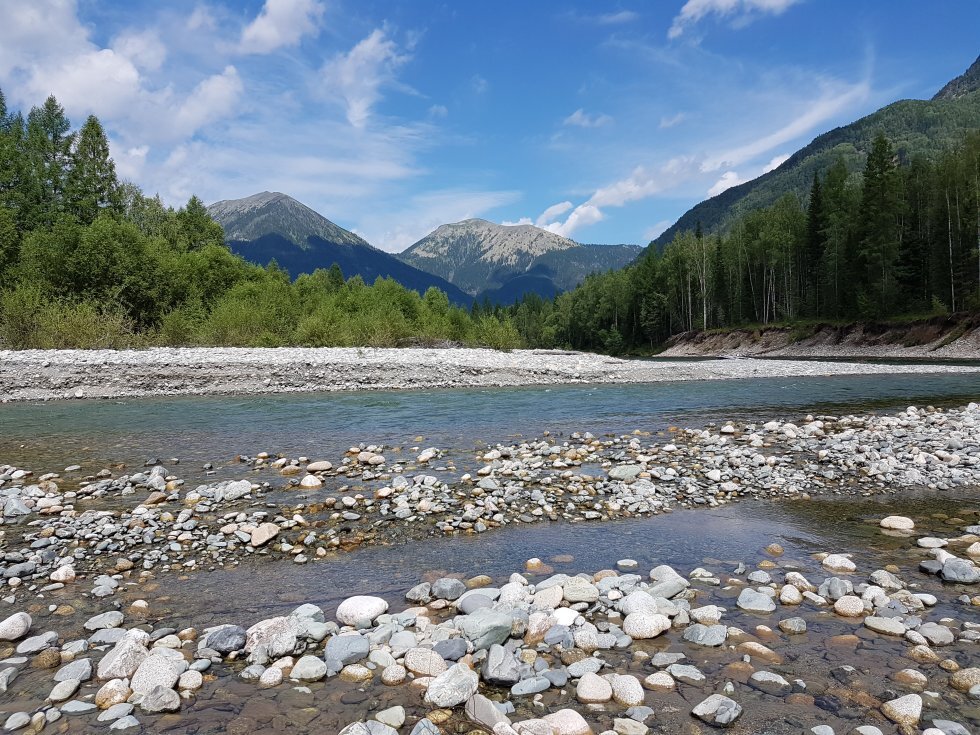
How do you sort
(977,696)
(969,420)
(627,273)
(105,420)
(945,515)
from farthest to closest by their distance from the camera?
1. (627,273)
2. (105,420)
3. (969,420)
4. (945,515)
5. (977,696)

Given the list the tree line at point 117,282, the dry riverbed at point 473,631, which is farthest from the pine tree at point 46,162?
the dry riverbed at point 473,631

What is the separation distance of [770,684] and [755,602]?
1.27 meters

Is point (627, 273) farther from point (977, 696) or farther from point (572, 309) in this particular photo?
point (977, 696)

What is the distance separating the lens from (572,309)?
120 meters

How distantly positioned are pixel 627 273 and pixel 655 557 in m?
105

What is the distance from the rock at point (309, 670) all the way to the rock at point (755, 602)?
12.4 feet

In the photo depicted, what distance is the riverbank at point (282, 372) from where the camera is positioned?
24.8 metres

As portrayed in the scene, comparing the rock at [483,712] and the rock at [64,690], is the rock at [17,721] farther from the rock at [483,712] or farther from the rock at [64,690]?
the rock at [483,712]

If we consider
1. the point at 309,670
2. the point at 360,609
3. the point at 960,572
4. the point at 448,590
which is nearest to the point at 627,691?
the point at 448,590

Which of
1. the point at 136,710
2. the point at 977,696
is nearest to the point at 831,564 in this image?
the point at 977,696

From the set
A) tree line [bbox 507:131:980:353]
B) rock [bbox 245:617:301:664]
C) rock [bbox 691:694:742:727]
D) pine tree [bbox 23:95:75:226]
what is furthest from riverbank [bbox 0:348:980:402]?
pine tree [bbox 23:95:75:226]

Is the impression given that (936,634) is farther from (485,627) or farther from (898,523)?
(485,627)

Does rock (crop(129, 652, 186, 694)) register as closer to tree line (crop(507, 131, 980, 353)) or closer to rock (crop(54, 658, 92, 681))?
rock (crop(54, 658, 92, 681))

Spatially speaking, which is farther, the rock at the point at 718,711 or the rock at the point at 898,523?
the rock at the point at 898,523
